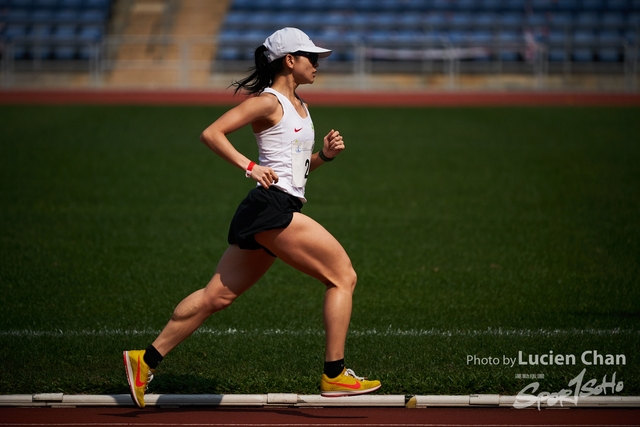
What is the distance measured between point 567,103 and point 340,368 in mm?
20851

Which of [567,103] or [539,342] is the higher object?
[539,342]

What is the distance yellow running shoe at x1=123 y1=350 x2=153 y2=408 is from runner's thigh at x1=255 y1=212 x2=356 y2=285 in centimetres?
101

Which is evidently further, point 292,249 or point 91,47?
point 91,47

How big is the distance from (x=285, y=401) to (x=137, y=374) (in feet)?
2.91

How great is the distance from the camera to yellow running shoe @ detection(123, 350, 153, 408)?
16.0ft

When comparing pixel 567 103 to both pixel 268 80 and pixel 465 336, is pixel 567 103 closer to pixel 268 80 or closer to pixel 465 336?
pixel 465 336

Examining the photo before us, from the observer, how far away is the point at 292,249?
15.5ft

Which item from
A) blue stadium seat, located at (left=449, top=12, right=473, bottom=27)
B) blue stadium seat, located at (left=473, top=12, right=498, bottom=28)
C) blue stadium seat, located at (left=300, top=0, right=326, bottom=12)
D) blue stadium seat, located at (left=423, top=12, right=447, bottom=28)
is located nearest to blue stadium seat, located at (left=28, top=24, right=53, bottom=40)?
blue stadium seat, located at (left=300, top=0, right=326, bottom=12)

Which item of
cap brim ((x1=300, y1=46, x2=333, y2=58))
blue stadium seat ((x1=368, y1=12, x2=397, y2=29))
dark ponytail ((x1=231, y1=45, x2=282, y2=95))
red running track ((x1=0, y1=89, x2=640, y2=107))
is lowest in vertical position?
red running track ((x1=0, y1=89, x2=640, y2=107))

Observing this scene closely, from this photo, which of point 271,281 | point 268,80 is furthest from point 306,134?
point 271,281

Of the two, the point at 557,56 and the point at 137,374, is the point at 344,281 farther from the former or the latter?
the point at 557,56

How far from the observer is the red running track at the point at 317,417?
476 centimetres

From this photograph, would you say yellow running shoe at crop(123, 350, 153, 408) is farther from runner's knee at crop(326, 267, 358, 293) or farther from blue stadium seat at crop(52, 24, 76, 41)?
blue stadium seat at crop(52, 24, 76, 41)

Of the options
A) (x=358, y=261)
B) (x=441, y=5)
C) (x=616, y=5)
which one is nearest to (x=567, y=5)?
(x=616, y=5)
